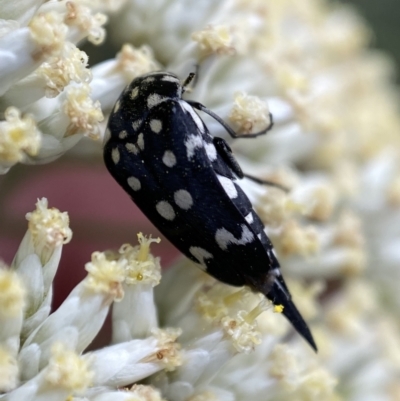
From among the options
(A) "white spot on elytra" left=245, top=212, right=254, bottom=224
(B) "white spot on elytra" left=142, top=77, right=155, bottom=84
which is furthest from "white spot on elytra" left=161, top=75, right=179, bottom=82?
(A) "white spot on elytra" left=245, top=212, right=254, bottom=224

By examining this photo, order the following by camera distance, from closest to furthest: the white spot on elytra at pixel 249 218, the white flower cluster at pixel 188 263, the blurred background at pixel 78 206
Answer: the white flower cluster at pixel 188 263
the white spot on elytra at pixel 249 218
the blurred background at pixel 78 206

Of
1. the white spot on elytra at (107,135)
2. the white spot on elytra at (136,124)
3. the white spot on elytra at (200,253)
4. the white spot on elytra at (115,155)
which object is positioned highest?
the white spot on elytra at (136,124)

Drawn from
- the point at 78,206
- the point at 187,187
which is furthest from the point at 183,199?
the point at 78,206

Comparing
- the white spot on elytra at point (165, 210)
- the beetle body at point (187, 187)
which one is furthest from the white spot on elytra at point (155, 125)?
the white spot on elytra at point (165, 210)

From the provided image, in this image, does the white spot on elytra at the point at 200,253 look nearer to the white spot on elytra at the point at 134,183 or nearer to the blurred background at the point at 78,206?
the white spot on elytra at the point at 134,183

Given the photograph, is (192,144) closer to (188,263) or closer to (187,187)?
(187,187)

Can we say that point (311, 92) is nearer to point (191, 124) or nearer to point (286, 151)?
point (286, 151)
